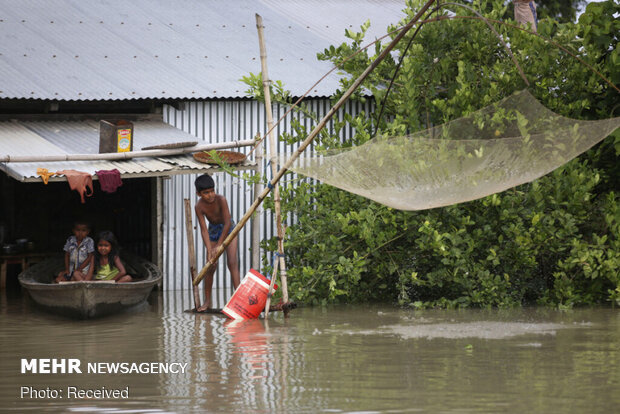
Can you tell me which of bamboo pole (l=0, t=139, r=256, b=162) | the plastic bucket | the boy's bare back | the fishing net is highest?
bamboo pole (l=0, t=139, r=256, b=162)

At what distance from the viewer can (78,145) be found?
420 inches

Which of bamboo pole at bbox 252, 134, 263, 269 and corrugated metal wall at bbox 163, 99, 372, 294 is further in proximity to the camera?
corrugated metal wall at bbox 163, 99, 372, 294

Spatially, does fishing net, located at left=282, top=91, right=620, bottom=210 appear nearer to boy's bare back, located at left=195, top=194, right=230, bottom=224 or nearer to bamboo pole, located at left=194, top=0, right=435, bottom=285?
bamboo pole, located at left=194, top=0, right=435, bottom=285

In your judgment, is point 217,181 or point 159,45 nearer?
point 217,181

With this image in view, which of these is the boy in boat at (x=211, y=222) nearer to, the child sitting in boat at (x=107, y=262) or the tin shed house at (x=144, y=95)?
the tin shed house at (x=144, y=95)

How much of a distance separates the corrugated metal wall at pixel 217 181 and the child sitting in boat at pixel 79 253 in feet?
5.19

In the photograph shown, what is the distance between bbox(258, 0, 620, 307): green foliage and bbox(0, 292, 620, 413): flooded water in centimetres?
50

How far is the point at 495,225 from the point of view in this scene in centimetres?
1005

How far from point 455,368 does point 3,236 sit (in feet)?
28.9

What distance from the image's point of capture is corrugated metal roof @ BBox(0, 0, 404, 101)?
1151 centimetres

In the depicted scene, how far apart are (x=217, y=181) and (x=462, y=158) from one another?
4889 millimetres

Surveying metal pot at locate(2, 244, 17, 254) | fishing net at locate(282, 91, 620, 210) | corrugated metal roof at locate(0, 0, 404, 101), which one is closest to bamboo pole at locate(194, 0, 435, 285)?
fishing net at locate(282, 91, 620, 210)

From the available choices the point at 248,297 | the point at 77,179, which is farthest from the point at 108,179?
the point at 248,297

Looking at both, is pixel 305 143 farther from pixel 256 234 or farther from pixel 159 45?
pixel 159 45
